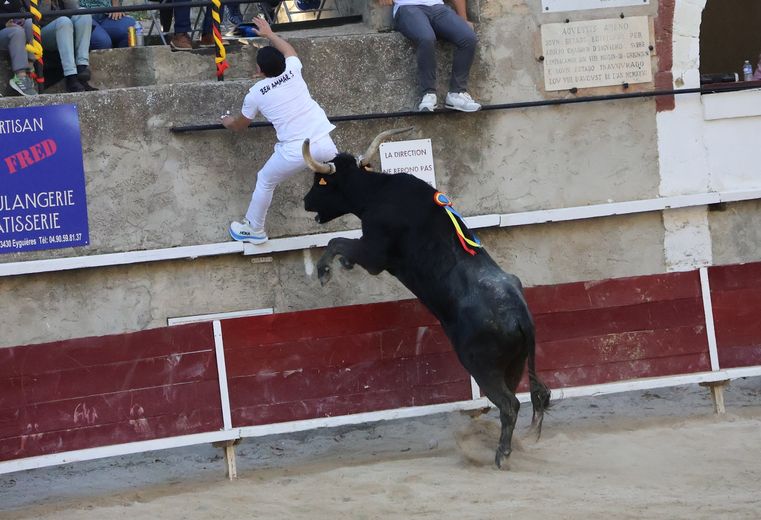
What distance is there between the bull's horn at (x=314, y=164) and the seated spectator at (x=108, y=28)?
2309 millimetres

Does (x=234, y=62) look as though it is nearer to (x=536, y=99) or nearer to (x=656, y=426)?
(x=536, y=99)

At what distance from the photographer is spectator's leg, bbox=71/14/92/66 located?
866 centimetres

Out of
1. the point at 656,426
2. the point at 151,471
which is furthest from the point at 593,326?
the point at 151,471

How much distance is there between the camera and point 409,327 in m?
8.16

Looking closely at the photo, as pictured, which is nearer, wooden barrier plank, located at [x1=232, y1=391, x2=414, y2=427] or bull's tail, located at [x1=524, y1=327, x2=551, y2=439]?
bull's tail, located at [x1=524, y1=327, x2=551, y2=439]

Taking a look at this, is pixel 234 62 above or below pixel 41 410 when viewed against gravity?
above

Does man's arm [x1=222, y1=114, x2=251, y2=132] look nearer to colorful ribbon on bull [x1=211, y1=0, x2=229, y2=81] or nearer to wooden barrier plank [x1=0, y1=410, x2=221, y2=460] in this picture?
colorful ribbon on bull [x1=211, y1=0, x2=229, y2=81]

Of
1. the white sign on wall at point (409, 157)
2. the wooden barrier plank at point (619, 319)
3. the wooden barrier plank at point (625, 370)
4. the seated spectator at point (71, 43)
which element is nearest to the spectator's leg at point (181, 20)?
the seated spectator at point (71, 43)

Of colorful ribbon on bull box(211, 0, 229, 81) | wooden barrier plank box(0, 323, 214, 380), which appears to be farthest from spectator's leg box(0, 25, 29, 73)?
wooden barrier plank box(0, 323, 214, 380)


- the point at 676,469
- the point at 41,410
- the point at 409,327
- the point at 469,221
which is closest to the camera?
the point at 676,469

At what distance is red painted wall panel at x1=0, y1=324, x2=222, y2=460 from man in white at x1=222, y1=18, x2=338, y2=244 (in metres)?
1.23

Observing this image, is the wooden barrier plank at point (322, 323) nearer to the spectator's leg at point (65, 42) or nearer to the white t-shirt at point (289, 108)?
the white t-shirt at point (289, 108)

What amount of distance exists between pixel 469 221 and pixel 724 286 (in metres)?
1.91

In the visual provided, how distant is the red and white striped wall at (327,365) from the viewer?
748 cm
